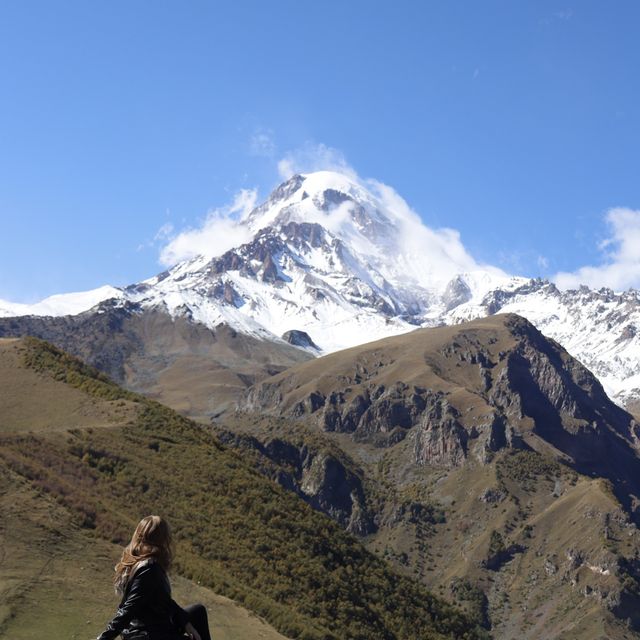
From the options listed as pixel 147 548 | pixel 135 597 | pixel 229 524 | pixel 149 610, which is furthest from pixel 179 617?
pixel 229 524

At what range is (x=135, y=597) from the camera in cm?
1167

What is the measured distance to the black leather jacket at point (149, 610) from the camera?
38.2ft

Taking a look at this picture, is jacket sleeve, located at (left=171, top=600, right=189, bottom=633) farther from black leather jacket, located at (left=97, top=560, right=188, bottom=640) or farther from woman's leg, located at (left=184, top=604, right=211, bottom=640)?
woman's leg, located at (left=184, top=604, right=211, bottom=640)

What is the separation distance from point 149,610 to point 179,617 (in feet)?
1.35

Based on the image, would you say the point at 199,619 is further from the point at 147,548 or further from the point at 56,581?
the point at 56,581

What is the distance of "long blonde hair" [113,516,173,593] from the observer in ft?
39.1

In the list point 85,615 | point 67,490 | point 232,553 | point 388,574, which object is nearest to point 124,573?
point 85,615

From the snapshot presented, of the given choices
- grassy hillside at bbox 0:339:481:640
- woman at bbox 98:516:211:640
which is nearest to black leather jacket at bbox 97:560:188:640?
woman at bbox 98:516:211:640

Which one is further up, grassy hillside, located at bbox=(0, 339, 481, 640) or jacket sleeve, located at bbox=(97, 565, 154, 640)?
jacket sleeve, located at bbox=(97, 565, 154, 640)

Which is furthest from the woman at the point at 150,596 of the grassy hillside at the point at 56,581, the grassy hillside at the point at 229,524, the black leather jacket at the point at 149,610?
the grassy hillside at the point at 229,524

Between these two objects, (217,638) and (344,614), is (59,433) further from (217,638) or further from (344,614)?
(217,638)

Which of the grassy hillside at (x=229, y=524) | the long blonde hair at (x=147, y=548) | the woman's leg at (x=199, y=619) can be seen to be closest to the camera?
the long blonde hair at (x=147, y=548)

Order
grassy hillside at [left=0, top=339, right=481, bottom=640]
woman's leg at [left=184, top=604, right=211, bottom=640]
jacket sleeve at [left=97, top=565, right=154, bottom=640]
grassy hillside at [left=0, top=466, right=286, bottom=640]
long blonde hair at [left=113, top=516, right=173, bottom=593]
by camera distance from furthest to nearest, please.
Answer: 1. grassy hillside at [left=0, top=339, right=481, bottom=640]
2. grassy hillside at [left=0, top=466, right=286, bottom=640]
3. woman's leg at [left=184, top=604, right=211, bottom=640]
4. long blonde hair at [left=113, top=516, right=173, bottom=593]
5. jacket sleeve at [left=97, top=565, right=154, bottom=640]

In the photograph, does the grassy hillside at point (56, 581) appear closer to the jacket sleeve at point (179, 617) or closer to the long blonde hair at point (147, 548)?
the long blonde hair at point (147, 548)
